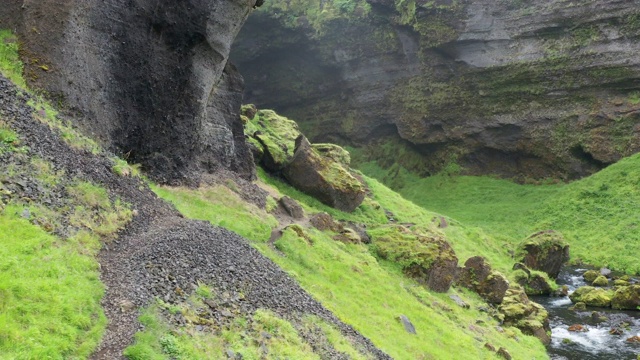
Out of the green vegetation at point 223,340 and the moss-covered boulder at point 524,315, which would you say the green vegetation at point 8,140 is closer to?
the green vegetation at point 223,340

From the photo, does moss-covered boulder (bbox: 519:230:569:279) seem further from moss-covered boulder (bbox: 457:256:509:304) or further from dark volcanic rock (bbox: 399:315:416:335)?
dark volcanic rock (bbox: 399:315:416:335)

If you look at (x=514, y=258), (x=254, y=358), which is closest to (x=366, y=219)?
(x=514, y=258)

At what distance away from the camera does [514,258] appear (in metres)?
53.2

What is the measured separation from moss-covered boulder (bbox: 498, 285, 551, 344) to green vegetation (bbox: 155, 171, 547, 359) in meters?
1.21

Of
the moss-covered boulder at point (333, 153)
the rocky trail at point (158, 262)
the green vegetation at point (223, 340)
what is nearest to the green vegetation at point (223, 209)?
the rocky trail at point (158, 262)

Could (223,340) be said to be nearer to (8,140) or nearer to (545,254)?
(8,140)

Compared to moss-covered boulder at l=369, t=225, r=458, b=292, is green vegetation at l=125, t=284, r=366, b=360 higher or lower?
lower

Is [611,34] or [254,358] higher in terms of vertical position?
[611,34]

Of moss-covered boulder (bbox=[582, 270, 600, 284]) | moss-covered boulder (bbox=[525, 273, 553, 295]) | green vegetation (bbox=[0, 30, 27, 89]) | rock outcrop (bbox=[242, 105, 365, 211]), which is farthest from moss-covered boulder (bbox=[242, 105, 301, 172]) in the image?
moss-covered boulder (bbox=[582, 270, 600, 284])

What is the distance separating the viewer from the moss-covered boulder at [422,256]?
115 feet

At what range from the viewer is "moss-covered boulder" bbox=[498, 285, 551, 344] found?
3306 cm

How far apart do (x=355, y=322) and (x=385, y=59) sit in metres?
85.5

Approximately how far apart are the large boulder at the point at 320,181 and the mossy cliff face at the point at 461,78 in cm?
5143

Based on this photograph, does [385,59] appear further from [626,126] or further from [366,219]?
[366,219]
